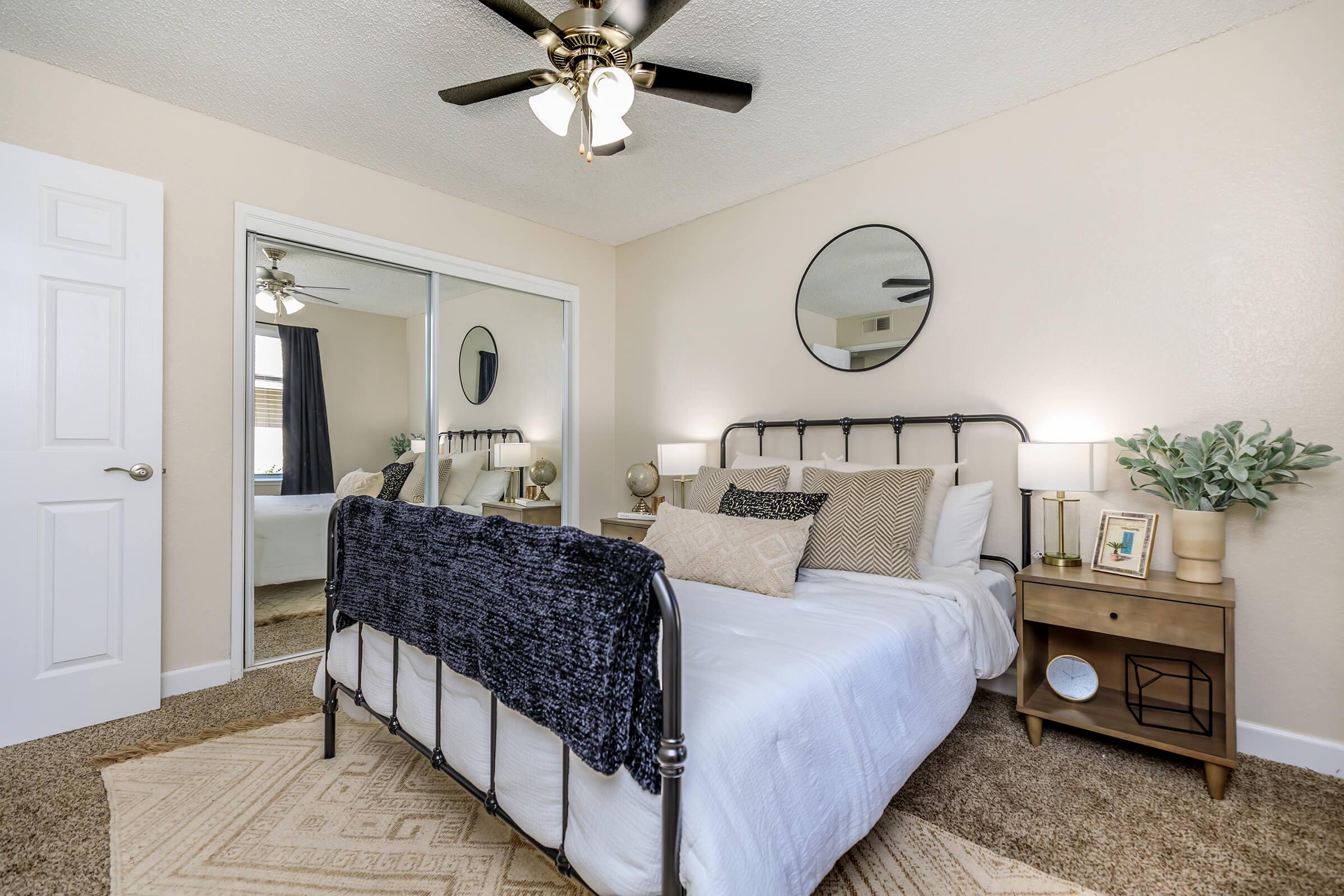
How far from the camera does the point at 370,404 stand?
3.42 metres

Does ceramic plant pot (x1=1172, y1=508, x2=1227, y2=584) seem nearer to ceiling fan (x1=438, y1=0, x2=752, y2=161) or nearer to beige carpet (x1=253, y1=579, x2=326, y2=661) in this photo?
ceiling fan (x1=438, y1=0, x2=752, y2=161)

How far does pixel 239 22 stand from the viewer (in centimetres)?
220

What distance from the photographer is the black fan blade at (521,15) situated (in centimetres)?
174

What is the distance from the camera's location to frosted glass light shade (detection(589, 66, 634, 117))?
1927 millimetres

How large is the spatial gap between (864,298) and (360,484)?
285 centimetres

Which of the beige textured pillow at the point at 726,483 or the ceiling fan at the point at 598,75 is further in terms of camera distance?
the beige textured pillow at the point at 726,483

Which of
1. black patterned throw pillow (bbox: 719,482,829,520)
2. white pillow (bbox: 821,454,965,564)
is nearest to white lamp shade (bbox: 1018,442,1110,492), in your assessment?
white pillow (bbox: 821,454,965,564)

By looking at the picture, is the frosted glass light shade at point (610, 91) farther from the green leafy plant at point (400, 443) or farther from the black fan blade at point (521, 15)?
the green leafy plant at point (400, 443)

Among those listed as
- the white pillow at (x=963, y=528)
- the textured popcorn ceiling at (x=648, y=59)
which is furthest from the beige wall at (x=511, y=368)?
the white pillow at (x=963, y=528)

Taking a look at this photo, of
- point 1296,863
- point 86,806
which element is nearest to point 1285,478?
point 1296,863

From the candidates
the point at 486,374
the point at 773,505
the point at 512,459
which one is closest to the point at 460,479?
the point at 512,459

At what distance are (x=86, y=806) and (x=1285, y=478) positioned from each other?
393 centimetres

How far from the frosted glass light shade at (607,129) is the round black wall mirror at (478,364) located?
191 centimetres

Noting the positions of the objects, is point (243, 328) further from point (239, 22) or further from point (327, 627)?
point (327, 627)
